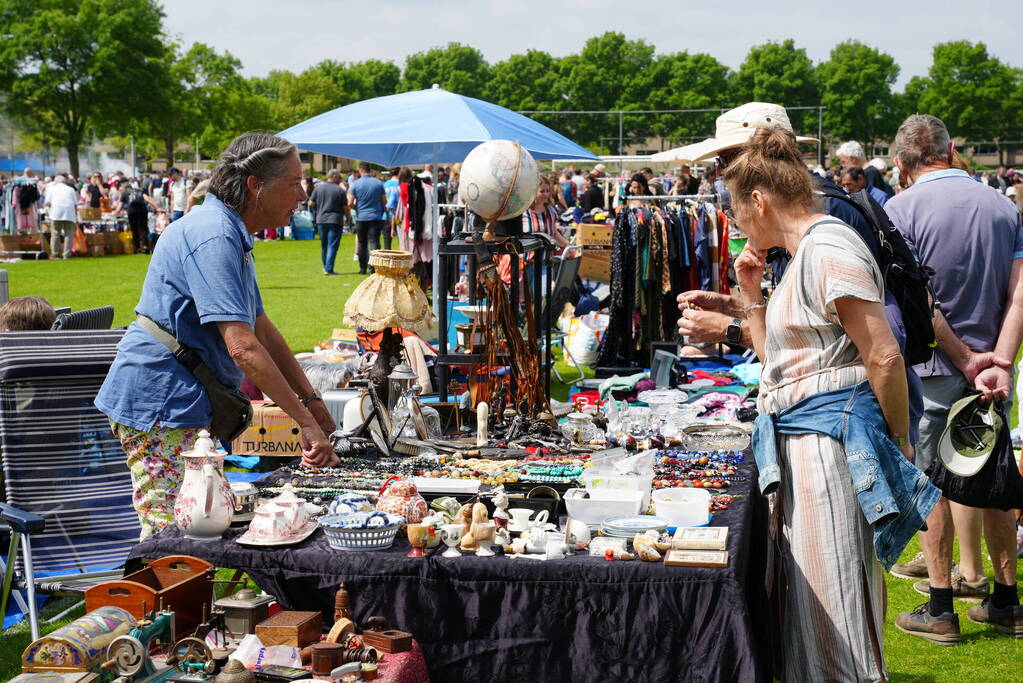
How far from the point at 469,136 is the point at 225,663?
5684mm

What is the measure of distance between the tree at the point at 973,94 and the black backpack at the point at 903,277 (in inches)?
3090

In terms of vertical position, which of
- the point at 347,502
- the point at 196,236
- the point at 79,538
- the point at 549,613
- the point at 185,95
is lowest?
the point at 79,538

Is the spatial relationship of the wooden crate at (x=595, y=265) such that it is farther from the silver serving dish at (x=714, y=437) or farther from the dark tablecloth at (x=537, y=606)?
the dark tablecloth at (x=537, y=606)

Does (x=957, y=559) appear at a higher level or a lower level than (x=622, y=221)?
lower

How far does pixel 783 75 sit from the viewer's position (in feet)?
274

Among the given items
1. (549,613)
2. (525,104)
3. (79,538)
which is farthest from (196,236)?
(525,104)

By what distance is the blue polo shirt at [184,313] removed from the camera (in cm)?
298

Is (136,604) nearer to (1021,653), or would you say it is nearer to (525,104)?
(1021,653)

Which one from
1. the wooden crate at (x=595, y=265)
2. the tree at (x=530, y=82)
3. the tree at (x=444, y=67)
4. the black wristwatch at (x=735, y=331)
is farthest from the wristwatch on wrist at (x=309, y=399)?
the tree at (x=444, y=67)

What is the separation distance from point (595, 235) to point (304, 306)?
3.98 metres

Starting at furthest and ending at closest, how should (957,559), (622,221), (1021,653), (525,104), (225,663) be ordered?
(525,104)
(622,221)
(957,559)
(1021,653)
(225,663)

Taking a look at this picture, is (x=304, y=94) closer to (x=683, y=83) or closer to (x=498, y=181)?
(x=683, y=83)

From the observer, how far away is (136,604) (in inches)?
100

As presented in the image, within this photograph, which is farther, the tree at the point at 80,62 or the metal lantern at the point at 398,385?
the tree at the point at 80,62
